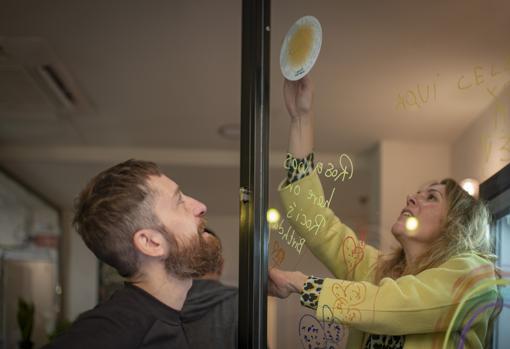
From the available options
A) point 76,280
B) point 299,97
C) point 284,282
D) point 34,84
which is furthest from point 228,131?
point 284,282

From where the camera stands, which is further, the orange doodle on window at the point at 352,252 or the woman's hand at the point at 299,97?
the woman's hand at the point at 299,97

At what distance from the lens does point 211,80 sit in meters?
2.34

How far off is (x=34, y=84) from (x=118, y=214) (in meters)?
1.13

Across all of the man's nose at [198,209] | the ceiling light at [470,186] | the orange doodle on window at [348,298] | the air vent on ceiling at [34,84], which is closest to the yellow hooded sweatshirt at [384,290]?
the orange doodle on window at [348,298]

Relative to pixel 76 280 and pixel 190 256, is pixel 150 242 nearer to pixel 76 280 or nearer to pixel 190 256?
pixel 190 256

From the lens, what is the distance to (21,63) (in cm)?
224

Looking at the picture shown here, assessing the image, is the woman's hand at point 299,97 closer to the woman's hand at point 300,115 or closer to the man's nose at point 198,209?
the woman's hand at point 300,115

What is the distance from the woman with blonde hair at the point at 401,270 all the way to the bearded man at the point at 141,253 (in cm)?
23

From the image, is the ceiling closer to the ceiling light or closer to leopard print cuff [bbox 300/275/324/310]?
the ceiling light

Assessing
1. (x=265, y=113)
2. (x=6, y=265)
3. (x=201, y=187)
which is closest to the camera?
(x=265, y=113)

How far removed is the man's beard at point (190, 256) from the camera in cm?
147

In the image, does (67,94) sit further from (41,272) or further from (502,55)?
(502,55)

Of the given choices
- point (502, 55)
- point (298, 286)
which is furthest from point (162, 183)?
point (502, 55)

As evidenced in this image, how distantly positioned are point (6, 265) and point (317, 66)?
1.99 meters
